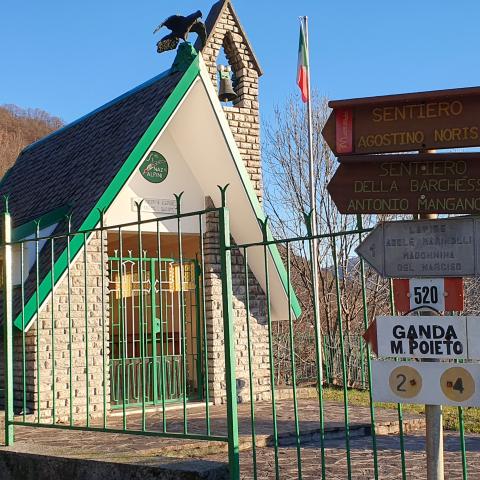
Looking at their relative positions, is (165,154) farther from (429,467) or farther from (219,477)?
(429,467)

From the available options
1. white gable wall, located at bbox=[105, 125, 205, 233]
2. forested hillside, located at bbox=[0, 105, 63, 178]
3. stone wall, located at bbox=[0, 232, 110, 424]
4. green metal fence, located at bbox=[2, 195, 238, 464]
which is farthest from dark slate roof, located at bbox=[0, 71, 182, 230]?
forested hillside, located at bbox=[0, 105, 63, 178]

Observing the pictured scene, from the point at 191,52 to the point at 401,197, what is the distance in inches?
287

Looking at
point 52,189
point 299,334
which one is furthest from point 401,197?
point 299,334

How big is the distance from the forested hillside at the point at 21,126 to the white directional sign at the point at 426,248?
54.3m

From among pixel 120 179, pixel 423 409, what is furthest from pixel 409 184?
pixel 423 409

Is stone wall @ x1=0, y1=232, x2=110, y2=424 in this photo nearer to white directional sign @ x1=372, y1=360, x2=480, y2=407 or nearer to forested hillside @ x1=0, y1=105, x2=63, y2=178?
white directional sign @ x1=372, y1=360, x2=480, y2=407

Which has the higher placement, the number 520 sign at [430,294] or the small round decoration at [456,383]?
the number 520 sign at [430,294]

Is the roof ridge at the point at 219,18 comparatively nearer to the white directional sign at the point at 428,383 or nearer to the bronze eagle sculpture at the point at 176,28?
the bronze eagle sculpture at the point at 176,28

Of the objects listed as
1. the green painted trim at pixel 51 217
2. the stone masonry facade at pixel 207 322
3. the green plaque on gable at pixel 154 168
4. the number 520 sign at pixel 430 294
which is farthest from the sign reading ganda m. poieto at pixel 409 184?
the green plaque on gable at pixel 154 168

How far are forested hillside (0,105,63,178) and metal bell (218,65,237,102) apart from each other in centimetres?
4440

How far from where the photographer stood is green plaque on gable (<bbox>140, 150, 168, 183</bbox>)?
37.0 ft

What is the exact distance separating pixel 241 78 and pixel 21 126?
167ft

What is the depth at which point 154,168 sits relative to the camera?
448 inches

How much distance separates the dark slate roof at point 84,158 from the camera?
10.5 meters
